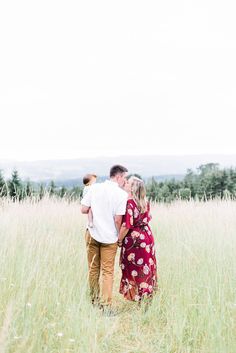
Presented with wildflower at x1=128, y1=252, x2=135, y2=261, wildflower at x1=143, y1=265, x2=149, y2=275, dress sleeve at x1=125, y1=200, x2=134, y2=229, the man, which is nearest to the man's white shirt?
the man

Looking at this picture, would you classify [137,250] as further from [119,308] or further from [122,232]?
[119,308]

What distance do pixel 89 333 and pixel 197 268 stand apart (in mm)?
2622

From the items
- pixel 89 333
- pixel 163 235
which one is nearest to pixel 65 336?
pixel 89 333

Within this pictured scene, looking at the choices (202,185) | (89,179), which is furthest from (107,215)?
(202,185)

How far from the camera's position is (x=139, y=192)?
243 inches

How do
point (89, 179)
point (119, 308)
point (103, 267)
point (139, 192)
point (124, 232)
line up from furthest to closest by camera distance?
point (89, 179) → point (119, 308) → point (103, 267) → point (124, 232) → point (139, 192)

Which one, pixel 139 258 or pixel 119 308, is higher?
pixel 139 258

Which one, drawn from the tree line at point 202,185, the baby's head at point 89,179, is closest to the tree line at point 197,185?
the tree line at point 202,185

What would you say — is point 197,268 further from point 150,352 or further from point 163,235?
point 163,235

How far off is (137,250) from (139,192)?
2.40 ft

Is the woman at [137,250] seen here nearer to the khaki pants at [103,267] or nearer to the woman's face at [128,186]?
the woman's face at [128,186]

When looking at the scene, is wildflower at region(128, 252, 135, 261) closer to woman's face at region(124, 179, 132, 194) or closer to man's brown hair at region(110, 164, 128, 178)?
woman's face at region(124, 179, 132, 194)

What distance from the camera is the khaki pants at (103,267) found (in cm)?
632

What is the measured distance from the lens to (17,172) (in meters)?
32.5
